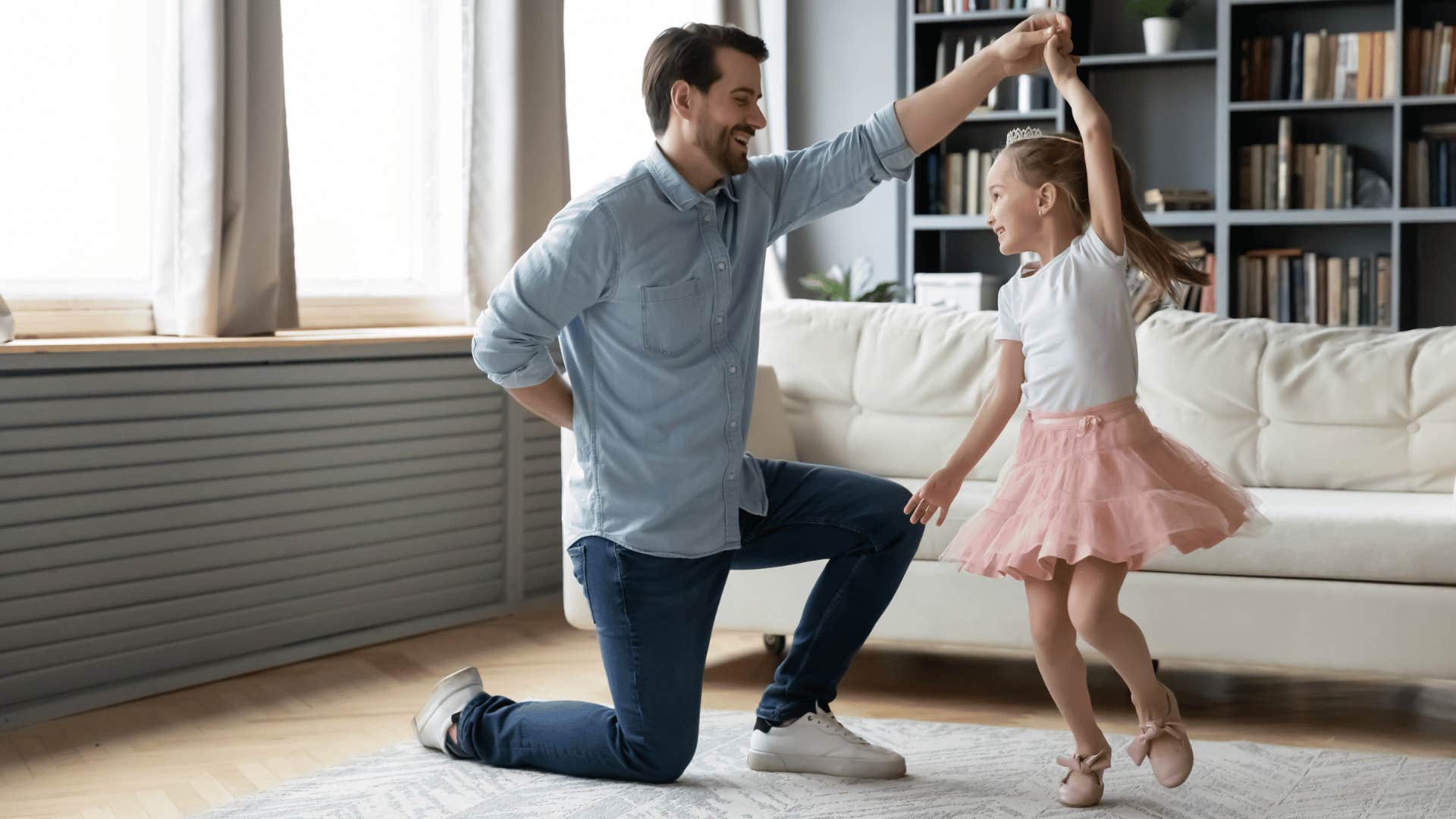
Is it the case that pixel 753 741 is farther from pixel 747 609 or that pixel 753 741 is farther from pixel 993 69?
pixel 993 69

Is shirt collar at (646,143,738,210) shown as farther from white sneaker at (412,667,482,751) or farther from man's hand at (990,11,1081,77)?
white sneaker at (412,667,482,751)

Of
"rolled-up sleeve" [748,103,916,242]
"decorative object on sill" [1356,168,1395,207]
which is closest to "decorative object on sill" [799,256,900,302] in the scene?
"decorative object on sill" [1356,168,1395,207]

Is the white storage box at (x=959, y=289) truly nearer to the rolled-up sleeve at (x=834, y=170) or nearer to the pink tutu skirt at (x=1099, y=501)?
the rolled-up sleeve at (x=834, y=170)

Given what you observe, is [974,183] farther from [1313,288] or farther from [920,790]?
[920,790]

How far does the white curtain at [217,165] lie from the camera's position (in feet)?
9.82

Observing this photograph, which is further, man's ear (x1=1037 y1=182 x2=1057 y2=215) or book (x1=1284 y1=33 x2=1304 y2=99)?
book (x1=1284 y1=33 x2=1304 y2=99)

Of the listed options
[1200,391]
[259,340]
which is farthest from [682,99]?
[1200,391]

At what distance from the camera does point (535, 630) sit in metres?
3.44

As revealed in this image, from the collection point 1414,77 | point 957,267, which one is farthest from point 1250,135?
point 957,267

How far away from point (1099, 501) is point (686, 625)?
0.59m

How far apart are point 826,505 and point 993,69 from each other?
0.67 metres

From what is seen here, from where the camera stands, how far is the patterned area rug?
203 centimetres

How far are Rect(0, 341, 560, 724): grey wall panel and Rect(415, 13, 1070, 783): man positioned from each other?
1044mm

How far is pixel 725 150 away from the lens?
202cm
